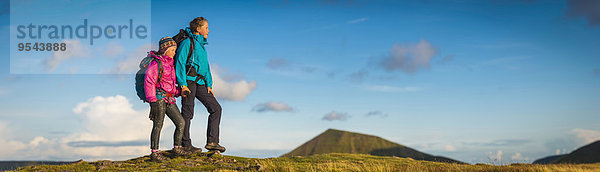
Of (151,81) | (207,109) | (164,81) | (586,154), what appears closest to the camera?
(151,81)

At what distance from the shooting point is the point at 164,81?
32.9 ft

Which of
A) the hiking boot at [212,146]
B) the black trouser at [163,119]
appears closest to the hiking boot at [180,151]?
the black trouser at [163,119]

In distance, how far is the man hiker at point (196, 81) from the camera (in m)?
10.3

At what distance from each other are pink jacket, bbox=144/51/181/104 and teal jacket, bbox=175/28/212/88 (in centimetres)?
17

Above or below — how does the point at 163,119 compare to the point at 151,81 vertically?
below

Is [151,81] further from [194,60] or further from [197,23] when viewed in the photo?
[197,23]

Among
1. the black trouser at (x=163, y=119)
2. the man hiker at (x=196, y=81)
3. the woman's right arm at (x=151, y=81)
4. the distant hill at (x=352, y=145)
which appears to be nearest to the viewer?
the woman's right arm at (x=151, y=81)

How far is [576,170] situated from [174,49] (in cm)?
1129

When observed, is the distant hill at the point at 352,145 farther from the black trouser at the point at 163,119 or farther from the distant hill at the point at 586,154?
the black trouser at the point at 163,119

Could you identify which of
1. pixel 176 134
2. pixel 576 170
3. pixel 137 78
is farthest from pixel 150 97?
pixel 576 170

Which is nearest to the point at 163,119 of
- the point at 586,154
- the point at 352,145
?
the point at 352,145

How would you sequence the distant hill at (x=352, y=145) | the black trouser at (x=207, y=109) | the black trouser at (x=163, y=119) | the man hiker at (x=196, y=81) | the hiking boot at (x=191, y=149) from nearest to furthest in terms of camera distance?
1. the black trouser at (x=163, y=119)
2. the man hiker at (x=196, y=81)
3. the black trouser at (x=207, y=109)
4. the hiking boot at (x=191, y=149)
5. the distant hill at (x=352, y=145)

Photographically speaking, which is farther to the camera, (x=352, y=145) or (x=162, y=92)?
(x=352, y=145)

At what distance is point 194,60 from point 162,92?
1.13 m
